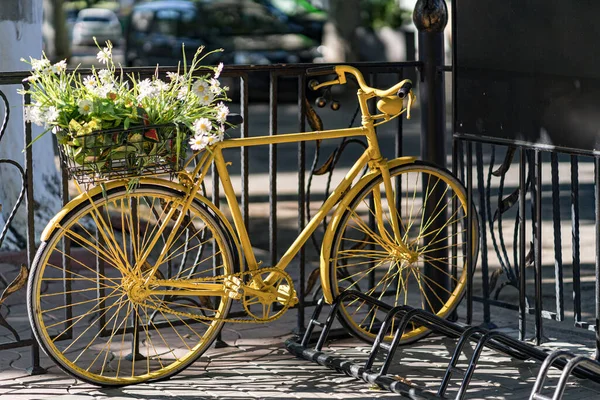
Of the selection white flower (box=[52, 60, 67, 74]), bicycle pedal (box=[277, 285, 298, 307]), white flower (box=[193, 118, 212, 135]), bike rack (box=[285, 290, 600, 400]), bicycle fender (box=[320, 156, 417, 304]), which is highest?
white flower (box=[52, 60, 67, 74])

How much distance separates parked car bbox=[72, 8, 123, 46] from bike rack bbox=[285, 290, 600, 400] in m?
33.0

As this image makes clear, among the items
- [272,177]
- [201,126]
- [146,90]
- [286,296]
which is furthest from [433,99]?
[146,90]

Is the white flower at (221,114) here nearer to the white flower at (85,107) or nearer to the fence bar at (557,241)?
the white flower at (85,107)

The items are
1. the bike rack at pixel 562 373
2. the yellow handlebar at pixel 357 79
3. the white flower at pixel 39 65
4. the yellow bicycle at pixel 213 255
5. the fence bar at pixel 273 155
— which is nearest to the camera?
the bike rack at pixel 562 373

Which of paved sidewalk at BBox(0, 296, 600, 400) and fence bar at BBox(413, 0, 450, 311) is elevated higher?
fence bar at BBox(413, 0, 450, 311)

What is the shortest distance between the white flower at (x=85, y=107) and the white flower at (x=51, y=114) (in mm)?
92

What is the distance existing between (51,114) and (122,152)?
32 cm

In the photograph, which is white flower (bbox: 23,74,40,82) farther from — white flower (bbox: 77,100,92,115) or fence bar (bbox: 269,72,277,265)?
fence bar (bbox: 269,72,277,265)

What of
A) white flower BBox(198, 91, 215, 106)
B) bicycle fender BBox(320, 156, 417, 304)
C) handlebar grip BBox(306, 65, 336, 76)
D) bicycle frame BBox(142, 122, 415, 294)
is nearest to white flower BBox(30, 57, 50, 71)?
white flower BBox(198, 91, 215, 106)

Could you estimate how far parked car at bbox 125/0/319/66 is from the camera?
20.1 metres

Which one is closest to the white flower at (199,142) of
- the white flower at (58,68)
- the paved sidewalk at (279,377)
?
the white flower at (58,68)

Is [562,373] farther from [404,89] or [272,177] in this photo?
[272,177]

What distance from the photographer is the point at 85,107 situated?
13.3 ft

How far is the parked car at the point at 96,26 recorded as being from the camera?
37312 millimetres
